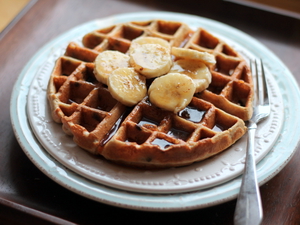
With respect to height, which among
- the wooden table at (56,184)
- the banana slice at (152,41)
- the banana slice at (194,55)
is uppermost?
the banana slice at (194,55)

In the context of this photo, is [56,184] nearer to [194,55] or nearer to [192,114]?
[192,114]

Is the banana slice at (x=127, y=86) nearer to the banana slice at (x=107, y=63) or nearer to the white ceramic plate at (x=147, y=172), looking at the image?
the banana slice at (x=107, y=63)

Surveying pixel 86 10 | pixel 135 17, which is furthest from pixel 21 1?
pixel 135 17

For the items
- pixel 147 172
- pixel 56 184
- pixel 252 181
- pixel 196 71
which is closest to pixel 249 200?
pixel 252 181

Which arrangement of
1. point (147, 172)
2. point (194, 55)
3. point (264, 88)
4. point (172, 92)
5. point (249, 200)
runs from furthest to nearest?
point (264, 88), point (194, 55), point (172, 92), point (147, 172), point (249, 200)

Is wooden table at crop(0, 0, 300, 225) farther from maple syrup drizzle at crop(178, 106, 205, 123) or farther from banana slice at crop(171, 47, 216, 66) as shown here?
banana slice at crop(171, 47, 216, 66)

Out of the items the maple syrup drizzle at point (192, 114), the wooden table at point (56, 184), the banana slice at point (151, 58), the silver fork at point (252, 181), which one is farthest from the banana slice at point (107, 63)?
the silver fork at point (252, 181)
